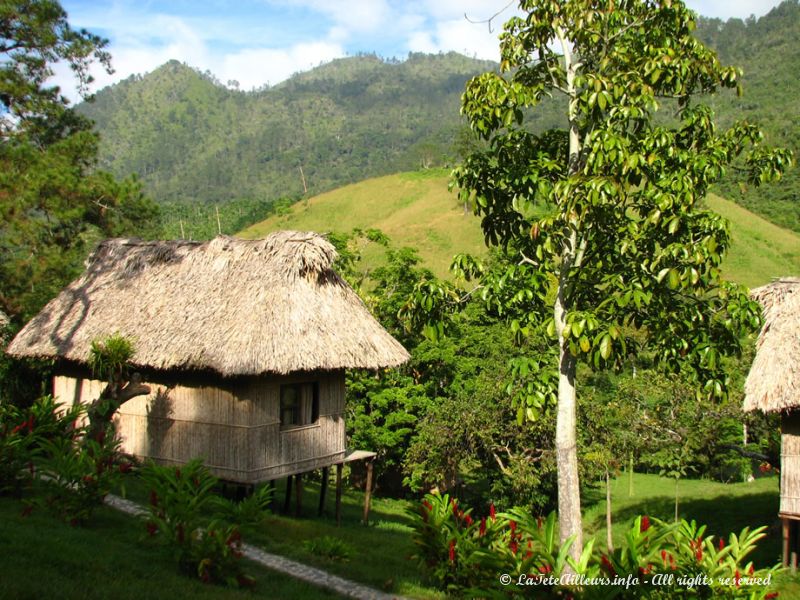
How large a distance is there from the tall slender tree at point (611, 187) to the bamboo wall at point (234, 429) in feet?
19.9

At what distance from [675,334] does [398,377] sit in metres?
14.9

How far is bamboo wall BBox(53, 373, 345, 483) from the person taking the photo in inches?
506

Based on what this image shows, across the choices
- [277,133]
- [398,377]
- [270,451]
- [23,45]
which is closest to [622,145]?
[270,451]

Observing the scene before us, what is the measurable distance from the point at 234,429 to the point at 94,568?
564 centimetres

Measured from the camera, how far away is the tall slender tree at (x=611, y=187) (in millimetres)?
7414

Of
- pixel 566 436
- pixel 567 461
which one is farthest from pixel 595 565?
pixel 566 436

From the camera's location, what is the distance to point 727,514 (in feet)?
64.8

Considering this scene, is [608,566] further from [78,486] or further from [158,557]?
[78,486]

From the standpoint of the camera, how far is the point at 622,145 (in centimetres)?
734

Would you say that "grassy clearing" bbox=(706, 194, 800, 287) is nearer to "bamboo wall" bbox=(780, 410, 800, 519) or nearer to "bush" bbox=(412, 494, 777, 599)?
"bamboo wall" bbox=(780, 410, 800, 519)

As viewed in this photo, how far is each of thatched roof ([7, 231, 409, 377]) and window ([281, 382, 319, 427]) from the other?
3.34 ft

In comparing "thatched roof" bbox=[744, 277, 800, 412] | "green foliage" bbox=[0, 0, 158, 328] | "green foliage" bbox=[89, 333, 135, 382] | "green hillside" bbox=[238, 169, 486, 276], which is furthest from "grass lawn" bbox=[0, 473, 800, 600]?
"green hillside" bbox=[238, 169, 486, 276]

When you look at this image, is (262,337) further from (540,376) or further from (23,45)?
(23,45)

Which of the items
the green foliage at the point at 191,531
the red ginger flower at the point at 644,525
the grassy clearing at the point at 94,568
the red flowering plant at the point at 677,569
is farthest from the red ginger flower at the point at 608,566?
the green foliage at the point at 191,531
